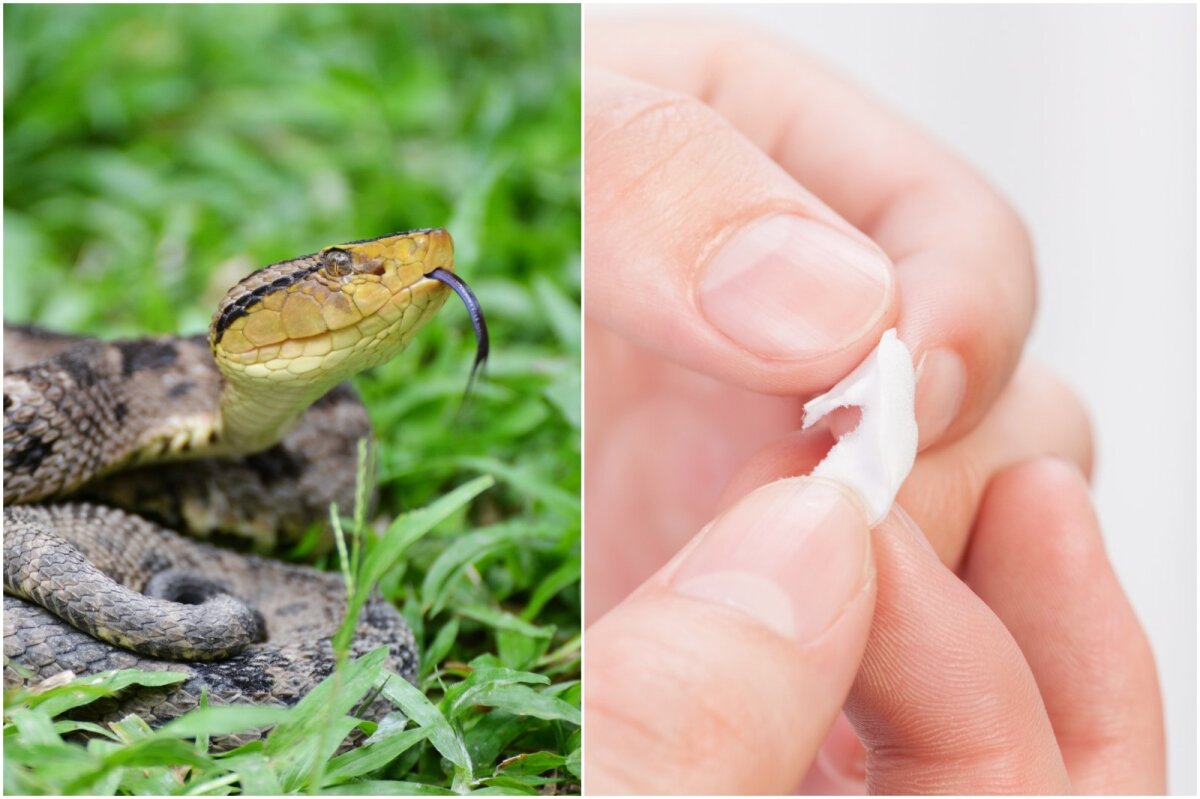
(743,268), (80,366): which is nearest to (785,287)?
(743,268)

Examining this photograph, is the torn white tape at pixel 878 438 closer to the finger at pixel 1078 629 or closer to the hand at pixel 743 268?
the hand at pixel 743 268

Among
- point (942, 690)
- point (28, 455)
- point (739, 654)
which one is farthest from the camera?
point (28, 455)

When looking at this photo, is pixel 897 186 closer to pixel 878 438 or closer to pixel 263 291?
pixel 878 438

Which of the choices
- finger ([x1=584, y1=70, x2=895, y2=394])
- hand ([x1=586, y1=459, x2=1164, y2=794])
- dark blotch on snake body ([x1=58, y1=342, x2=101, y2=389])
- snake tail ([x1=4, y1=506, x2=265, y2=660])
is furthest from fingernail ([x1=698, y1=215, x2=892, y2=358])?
dark blotch on snake body ([x1=58, y1=342, x2=101, y2=389])

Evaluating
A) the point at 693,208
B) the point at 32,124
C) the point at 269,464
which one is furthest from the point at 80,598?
the point at 32,124

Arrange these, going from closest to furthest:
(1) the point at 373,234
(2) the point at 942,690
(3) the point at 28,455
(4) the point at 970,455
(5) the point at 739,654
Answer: (5) the point at 739,654, (2) the point at 942,690, (3) the point at 28,455, (4) the point at 970,455, (1) the point at 373,234

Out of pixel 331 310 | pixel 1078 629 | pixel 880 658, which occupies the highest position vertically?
pixel 331 310
